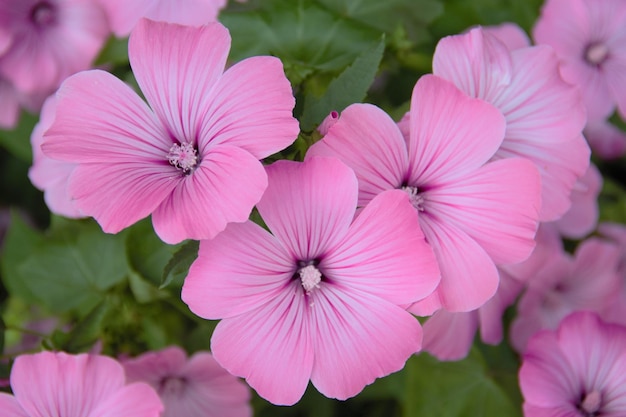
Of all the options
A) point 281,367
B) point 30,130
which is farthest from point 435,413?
point 30,130

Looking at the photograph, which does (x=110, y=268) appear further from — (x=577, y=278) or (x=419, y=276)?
(x=577, y=278)

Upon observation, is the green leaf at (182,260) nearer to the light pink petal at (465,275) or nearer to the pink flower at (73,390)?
the pink flower at (73,390)

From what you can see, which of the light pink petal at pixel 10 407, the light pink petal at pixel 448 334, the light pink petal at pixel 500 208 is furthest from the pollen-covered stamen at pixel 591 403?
the light pink petal at pixel 10 407

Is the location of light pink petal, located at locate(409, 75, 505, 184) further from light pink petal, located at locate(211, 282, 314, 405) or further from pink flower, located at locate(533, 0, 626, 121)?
pink flower, located at locate(533, 0, 626, 121)

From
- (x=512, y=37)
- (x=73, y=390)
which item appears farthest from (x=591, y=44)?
(x=73, y=390)

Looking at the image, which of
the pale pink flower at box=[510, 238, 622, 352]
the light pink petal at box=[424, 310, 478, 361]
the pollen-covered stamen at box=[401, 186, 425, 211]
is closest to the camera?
the pollen-covered stamen at box=[401, 186, 425, 211]

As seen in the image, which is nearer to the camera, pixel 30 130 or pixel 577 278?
pixel 577 278

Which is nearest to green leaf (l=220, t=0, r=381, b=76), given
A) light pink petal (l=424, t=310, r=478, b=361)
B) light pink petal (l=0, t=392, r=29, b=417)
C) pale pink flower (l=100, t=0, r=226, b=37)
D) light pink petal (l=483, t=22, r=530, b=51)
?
pale pink flower (l=100, t=0, r=226, b=37)

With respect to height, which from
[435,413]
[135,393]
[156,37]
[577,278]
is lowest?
[435,413]
